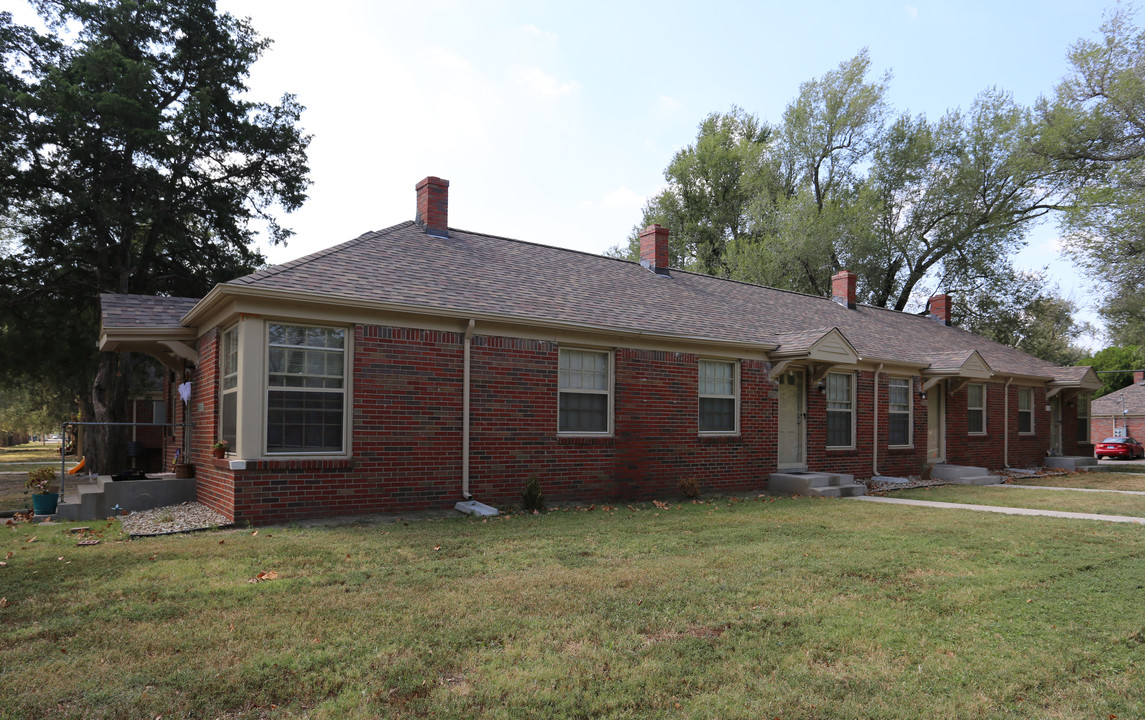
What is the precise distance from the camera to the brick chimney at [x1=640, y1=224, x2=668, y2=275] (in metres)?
17.6

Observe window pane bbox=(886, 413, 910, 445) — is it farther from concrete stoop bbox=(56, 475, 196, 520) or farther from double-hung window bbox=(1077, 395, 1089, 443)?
concrete stoop bbox=(56, 475, 196, 520)

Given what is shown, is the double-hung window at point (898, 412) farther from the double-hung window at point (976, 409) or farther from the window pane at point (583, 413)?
the window pane at point (583, 413)

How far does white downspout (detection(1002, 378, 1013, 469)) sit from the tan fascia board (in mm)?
12289

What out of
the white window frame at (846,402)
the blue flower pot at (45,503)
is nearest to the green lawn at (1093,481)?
the white window frame at (846,402)

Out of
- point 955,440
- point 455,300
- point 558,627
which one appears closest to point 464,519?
point 455,300

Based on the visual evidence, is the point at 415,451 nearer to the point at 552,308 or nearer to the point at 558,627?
the point at 552,308

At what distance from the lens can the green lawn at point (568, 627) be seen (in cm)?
367

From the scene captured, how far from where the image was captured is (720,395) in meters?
14.1

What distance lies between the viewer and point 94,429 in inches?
774

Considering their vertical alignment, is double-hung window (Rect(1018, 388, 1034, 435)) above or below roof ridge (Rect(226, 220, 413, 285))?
below

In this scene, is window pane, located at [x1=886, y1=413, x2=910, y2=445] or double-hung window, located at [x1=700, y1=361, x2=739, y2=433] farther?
window pane, located at [x1=886, y1=413, x2=910, y2=445]

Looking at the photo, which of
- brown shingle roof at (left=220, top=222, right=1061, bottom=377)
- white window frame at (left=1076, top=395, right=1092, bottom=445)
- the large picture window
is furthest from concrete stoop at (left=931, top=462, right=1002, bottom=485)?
the large picture window

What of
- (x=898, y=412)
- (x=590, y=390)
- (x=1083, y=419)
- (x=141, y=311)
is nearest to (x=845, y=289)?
(x=898, y=412)

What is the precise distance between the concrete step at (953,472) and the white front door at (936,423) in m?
1.13
